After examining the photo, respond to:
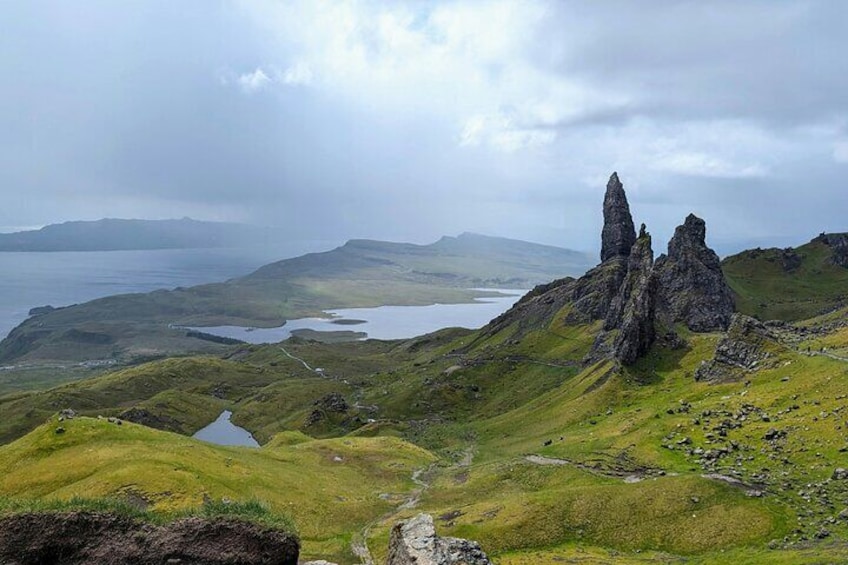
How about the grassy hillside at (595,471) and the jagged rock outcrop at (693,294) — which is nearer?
the grassy hillside at (595,471)

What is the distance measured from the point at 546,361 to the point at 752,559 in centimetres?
14091

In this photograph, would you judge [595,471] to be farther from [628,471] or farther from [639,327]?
[639,327]

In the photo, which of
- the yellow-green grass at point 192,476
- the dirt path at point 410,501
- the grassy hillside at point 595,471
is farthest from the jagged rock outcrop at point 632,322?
the yellow-green grass at point 192,476

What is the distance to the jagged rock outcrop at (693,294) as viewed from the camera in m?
169

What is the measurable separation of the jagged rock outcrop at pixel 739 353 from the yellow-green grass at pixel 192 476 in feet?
204

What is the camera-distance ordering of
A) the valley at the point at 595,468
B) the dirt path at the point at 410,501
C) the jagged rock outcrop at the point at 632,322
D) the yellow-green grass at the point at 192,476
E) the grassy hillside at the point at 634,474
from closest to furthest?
the grassy hillside at the point at 634,474 → the valley at the point at 595,468 → the dirt path at the point at 410,501 → the yellow-green grass at the point at 192,476 → the jagged rock outcrop at the point at 632,322

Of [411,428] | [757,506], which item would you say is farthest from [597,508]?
[411,428]

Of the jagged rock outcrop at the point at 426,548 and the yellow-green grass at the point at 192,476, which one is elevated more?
the jagged rock outcrop at the point at 426,548

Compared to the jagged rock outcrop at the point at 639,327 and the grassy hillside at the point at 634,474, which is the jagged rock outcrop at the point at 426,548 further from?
the jagged rock outcrop at the point at 639,327

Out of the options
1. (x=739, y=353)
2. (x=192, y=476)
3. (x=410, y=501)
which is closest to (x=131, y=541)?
(x=192, y=476)

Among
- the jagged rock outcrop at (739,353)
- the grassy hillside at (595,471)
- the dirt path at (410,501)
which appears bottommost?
the dirt path at (410,501)

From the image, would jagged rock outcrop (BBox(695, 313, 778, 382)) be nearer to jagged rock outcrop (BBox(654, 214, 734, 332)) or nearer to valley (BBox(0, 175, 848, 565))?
valley (BBox(0, 175, 848, 565))

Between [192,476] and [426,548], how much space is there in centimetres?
5275

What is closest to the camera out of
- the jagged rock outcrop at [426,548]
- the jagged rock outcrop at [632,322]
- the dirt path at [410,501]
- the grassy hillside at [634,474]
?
the jagged rock outcrop at [426,548]
